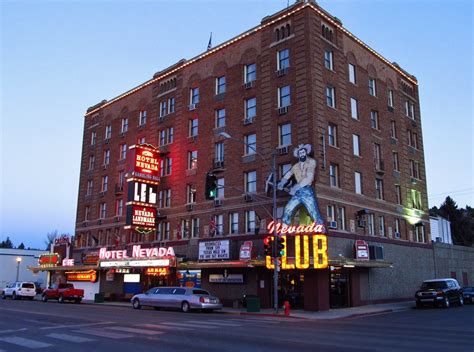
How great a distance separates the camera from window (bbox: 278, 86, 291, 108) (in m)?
35.0

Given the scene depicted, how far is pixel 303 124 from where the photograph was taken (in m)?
33.2

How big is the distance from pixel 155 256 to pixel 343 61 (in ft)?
74.0

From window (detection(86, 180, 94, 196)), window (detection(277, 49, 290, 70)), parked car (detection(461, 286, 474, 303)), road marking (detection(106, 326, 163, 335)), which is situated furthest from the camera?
window (detection(86, 180, 94, 196))

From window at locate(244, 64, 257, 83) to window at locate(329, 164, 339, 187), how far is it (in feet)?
32.6

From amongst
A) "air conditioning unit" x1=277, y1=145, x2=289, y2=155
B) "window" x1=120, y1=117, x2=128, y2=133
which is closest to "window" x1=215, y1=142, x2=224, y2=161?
"air conditioning unit" x1=277, y1=145, x2=289, y2=155

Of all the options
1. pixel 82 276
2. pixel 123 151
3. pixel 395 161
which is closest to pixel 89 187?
pixel 123 151

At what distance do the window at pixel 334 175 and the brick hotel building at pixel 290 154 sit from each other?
0.37 feet

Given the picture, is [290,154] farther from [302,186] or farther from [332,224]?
[332,224]

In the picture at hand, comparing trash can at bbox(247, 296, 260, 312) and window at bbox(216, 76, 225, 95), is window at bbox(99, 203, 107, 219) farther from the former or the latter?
trash can at bbox(247, 296, 260, 312)

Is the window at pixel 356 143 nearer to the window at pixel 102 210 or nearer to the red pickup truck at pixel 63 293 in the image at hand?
the window at pixel 102 210

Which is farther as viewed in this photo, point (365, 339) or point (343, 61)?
point (343, 61)

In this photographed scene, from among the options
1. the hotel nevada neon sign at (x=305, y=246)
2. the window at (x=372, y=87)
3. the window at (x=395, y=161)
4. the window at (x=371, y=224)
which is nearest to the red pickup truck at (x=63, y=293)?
the hotel nevada neon sign at (x=305, y=246)

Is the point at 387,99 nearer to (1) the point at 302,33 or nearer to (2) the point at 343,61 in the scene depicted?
(2) the point at 343,61

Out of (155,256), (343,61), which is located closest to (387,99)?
(343,61)
